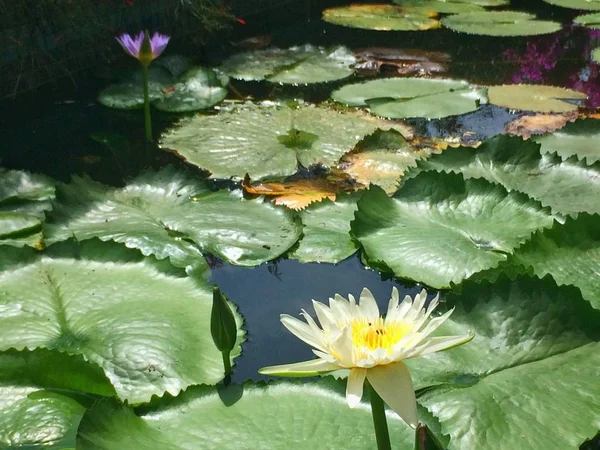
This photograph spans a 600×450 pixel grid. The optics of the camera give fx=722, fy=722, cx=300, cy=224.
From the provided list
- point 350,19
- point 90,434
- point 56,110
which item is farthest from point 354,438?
point 350,19

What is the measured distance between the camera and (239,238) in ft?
6.15

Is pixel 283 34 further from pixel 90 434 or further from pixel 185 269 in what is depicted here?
pixel 90 434

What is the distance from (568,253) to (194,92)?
207 cm

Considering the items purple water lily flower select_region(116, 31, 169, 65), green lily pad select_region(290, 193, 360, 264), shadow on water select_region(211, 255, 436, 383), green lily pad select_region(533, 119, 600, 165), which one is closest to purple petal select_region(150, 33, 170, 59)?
purple water lily flower select_region(116, 31, 169, 65)

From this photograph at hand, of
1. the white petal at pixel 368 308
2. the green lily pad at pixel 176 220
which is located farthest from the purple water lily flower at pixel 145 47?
the white petal at pixel 368 308

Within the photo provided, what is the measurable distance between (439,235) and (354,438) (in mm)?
869

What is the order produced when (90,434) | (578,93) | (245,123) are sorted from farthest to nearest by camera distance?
(578,93)
(245,123)
(90,434)

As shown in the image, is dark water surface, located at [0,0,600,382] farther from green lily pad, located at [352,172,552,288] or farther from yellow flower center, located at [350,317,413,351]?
yellow flower center, located at [350,317,413,351]

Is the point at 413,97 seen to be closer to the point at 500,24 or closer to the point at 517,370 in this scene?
the point at 500,24

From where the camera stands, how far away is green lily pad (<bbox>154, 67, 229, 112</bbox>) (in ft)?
10.3

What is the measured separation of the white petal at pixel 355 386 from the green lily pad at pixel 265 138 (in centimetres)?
172

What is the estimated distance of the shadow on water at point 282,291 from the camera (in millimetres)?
1547

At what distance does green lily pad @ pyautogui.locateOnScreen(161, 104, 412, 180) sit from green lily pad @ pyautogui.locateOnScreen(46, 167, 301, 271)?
38 cm

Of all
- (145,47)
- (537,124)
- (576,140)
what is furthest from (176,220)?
(537,124)
